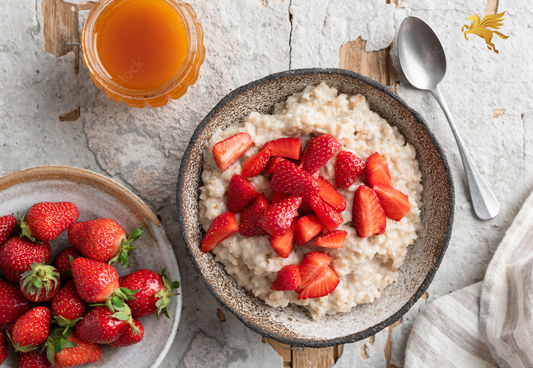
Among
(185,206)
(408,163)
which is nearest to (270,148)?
(185,206)

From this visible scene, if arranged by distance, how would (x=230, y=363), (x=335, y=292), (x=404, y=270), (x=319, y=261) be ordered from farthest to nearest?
(x=230, y=363) < (x=404, y=270) < (x=335, y=292) < (x=319, y=261)

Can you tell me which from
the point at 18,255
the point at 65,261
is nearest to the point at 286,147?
the point at 65,261

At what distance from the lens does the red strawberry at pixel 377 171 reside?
174cm

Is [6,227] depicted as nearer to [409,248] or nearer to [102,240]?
[102,240]

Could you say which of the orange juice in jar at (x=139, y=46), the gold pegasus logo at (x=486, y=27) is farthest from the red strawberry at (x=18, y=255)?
the gold pegasus logo at (x=486, y=27)

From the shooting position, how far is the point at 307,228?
172 centimetres

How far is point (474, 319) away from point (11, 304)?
7.15ft

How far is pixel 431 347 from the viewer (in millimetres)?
2121

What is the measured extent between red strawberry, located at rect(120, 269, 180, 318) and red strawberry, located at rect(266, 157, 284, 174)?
635 mm

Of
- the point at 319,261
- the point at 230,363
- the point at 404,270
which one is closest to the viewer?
the point at 319,261

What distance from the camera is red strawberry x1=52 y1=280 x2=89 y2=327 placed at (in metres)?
1.74

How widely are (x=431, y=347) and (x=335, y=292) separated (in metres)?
0.71

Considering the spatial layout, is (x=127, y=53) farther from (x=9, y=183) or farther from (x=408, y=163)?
(x=408, y=163)

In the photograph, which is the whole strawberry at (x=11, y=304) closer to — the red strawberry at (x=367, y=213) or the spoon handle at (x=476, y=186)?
the red strawberry at (x=367, y=213)
